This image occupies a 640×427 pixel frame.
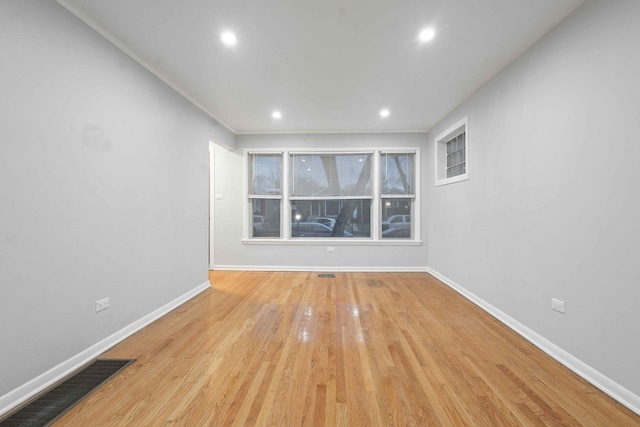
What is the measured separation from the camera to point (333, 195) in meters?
5.20

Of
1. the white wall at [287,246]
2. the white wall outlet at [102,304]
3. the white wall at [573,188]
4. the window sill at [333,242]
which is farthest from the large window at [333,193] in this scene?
the white wall outlet at [102,304]

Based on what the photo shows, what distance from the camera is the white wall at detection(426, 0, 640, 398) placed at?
65.2 inches

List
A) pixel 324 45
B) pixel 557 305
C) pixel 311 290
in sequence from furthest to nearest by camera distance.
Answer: pixel 311 290 < pixel 324 45 < pixel 557 305

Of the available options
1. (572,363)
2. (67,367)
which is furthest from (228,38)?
(572,363)

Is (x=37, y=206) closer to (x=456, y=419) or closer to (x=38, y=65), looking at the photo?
(x=38, y=65)

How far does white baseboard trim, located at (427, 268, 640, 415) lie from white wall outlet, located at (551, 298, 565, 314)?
0.99 ft

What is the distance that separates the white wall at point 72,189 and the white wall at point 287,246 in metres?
2.08

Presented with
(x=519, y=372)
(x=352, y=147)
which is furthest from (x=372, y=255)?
(x=519, y=372)

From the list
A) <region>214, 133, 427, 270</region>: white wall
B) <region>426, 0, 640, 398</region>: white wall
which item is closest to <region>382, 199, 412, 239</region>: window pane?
<region>214, 133, 427, 270</region>: white wall

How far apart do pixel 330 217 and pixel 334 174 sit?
89 centimetres

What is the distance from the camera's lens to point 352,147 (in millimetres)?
5102

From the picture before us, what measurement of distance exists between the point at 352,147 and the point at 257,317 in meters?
3.59

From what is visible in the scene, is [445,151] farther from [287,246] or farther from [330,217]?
[287,246]

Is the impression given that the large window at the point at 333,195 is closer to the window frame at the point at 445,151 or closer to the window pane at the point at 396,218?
the window pane at the point at 396,218
